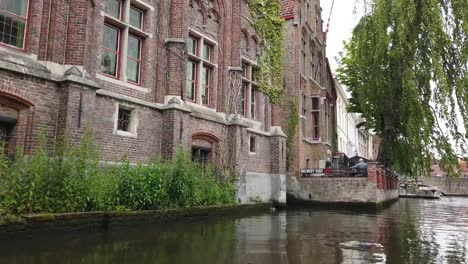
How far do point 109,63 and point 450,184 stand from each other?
179ft

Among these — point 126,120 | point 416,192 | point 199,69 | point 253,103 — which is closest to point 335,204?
point 253,103

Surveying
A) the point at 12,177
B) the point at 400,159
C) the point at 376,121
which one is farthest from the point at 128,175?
the point at 376,121

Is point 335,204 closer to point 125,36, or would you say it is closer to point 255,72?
point 255,72

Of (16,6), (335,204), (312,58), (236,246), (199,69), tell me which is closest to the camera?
(236,246)

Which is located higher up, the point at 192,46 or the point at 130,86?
the point at 192,46

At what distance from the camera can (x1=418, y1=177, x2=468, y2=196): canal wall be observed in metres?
52.4

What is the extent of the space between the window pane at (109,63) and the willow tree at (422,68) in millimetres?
12963

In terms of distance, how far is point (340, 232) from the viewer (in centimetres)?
927

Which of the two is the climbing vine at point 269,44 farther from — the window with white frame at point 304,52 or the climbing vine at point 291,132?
the window with white frame at point 304,52

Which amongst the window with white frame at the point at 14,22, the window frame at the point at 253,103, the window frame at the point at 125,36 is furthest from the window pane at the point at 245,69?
the window with white frame at the point at 14,22

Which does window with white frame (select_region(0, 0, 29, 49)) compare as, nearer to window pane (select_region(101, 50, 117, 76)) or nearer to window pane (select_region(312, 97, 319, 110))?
window pane (select_region(101, 50, 117, 76))

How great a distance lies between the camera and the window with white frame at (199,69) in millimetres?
14686

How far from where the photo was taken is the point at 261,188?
58.5 ft

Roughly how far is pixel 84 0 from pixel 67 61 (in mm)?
1687
